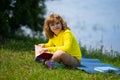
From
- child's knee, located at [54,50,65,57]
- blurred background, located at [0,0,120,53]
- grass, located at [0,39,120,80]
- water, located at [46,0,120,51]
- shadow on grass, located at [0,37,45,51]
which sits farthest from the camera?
water, located at [46,0,120,51]

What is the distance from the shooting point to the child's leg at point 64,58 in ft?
25.3

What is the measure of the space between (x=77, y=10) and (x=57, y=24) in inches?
398

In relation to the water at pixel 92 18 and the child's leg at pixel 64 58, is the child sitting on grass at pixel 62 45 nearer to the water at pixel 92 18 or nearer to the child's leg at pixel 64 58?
the child's leg at pixel 64 58

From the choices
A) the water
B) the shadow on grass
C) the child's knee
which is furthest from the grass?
the water

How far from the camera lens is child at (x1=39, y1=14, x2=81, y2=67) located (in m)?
7.77

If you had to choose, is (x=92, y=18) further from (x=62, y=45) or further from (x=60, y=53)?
(x=60, y=53)

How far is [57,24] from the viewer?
314 inches

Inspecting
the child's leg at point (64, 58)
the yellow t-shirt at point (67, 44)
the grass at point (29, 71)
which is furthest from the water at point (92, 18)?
the child's leg at point (64, 58)

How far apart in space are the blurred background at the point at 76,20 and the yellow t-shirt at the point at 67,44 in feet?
7.31

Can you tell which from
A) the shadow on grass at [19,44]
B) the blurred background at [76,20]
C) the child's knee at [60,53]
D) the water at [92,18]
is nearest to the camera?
the child's knee at [60,53]

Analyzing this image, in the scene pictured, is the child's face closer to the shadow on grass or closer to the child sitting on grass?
the child sitting on grass

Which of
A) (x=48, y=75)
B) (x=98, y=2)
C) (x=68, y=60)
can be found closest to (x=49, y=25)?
(x=68, y=60)

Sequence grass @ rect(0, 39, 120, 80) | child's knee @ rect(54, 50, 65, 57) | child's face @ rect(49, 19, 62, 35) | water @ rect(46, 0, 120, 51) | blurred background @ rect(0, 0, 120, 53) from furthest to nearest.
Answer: water @ rect(46, 0, 120, 51) < blurred background @ rect(0, 0, 120, 53) < child's face @ rect(49, 19, 62, 35) < child's knee @ rect(54, 50, 65, 57) < grass @ rect(0, 39, 120, 80)

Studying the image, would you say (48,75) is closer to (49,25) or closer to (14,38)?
(49,25)
